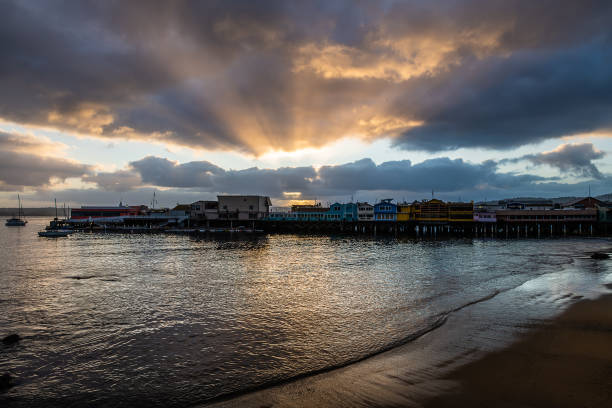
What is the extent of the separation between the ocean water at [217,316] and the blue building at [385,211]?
199 ft

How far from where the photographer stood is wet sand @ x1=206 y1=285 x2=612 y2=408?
7527 mm

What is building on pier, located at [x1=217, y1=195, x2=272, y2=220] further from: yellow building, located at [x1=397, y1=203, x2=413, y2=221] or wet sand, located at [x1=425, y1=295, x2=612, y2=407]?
wet sand, located at [x1=425, y1=295, x2=612, y2=407]

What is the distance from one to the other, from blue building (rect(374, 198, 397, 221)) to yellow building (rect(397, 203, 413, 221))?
1081mm

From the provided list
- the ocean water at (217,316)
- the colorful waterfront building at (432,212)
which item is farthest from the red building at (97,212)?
the colorful waterfront building at (432,212)

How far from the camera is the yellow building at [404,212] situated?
295 ft

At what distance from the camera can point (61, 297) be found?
18625 mm

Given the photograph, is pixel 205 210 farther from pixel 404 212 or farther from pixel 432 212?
pixel 432 212

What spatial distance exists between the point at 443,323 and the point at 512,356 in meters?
3.58

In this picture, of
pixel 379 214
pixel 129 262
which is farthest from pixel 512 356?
pixel 379 214

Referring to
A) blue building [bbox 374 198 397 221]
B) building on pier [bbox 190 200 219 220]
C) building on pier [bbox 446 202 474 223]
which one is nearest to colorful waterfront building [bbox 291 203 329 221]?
blue building [bbox 374 198 397 221]

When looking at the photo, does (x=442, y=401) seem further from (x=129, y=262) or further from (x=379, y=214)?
(x=379, y=214)

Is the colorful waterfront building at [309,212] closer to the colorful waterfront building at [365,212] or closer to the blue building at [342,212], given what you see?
the blue building at [342,212]

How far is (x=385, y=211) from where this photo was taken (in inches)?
3583

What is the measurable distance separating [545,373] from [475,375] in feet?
5.80
